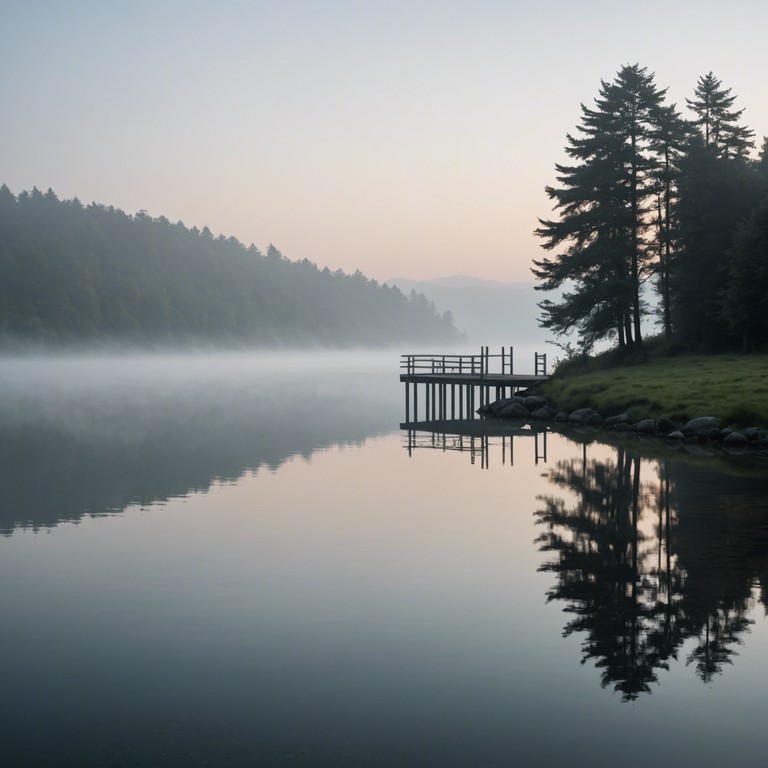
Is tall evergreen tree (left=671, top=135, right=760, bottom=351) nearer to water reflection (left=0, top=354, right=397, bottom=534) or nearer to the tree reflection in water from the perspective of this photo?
water reflection (left=0, top=354, right=397, bottom=534)

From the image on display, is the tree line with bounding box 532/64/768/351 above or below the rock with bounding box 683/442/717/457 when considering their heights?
above

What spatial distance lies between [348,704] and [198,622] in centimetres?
397

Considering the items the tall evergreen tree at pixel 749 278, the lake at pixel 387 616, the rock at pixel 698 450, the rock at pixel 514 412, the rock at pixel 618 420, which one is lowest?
the lake at pixel 387 616

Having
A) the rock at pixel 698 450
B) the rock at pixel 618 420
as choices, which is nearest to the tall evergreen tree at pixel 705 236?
the rock at pixel 618 420

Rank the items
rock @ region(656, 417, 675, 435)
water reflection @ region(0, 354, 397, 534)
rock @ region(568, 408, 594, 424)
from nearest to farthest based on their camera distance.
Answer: water reflection @ region(0, 354, 397, 534), rock @ region(656, 417, 675, 435), rock @ region(568, 408, 594, 424)

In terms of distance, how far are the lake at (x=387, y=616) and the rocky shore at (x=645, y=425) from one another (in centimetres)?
516

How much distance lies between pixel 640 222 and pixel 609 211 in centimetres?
218

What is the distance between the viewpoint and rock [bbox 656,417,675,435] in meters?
41.2

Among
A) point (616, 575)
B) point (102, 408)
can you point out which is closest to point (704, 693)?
point (616, 575)

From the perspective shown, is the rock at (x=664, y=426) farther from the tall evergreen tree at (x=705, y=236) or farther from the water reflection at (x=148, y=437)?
the tall evergreen tree at (x=705, y=236)

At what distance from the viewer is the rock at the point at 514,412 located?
53906 mm

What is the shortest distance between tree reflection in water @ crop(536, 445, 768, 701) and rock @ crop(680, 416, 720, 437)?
9.01m

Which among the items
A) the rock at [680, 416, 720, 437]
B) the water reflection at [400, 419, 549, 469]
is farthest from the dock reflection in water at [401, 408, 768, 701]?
the rock at [680, 416, 720, 437]

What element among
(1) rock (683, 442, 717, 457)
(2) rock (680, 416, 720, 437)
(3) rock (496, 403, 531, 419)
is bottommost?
(1) rock (683, 442, 717, 457)
